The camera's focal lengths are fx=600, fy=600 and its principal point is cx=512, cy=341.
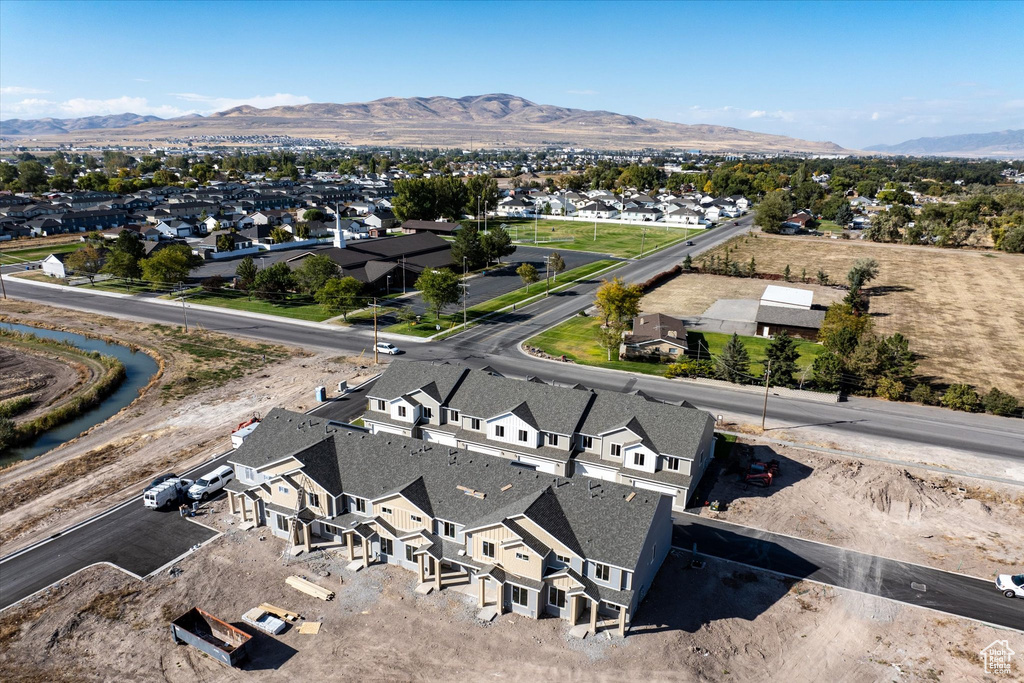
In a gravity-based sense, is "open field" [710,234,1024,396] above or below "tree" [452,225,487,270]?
below

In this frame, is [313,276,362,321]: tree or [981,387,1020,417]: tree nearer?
[981,387,1020,417]: tree

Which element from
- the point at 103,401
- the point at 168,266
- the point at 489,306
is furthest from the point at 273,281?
the point at 103,401

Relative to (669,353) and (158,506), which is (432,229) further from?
(158,506)

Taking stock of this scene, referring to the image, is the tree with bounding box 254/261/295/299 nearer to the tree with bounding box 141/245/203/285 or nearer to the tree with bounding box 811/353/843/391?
the tree with bounding box 141/245/203/285

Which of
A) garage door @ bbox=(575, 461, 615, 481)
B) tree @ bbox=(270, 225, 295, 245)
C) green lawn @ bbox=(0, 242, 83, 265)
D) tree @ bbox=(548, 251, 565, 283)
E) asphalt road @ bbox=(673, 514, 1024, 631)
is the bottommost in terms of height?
asphalt road @ bbox=(673, 514, 1024, 631)

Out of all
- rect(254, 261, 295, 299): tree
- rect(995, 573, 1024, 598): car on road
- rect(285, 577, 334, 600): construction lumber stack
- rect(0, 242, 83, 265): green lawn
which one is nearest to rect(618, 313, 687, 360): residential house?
rect(995, 573, 1024, 598): car on road

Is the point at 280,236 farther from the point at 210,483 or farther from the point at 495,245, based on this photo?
the point at 210,483

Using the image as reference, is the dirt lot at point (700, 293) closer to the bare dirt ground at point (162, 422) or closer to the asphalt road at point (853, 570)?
the bare dirt ground at point (162, 422)
